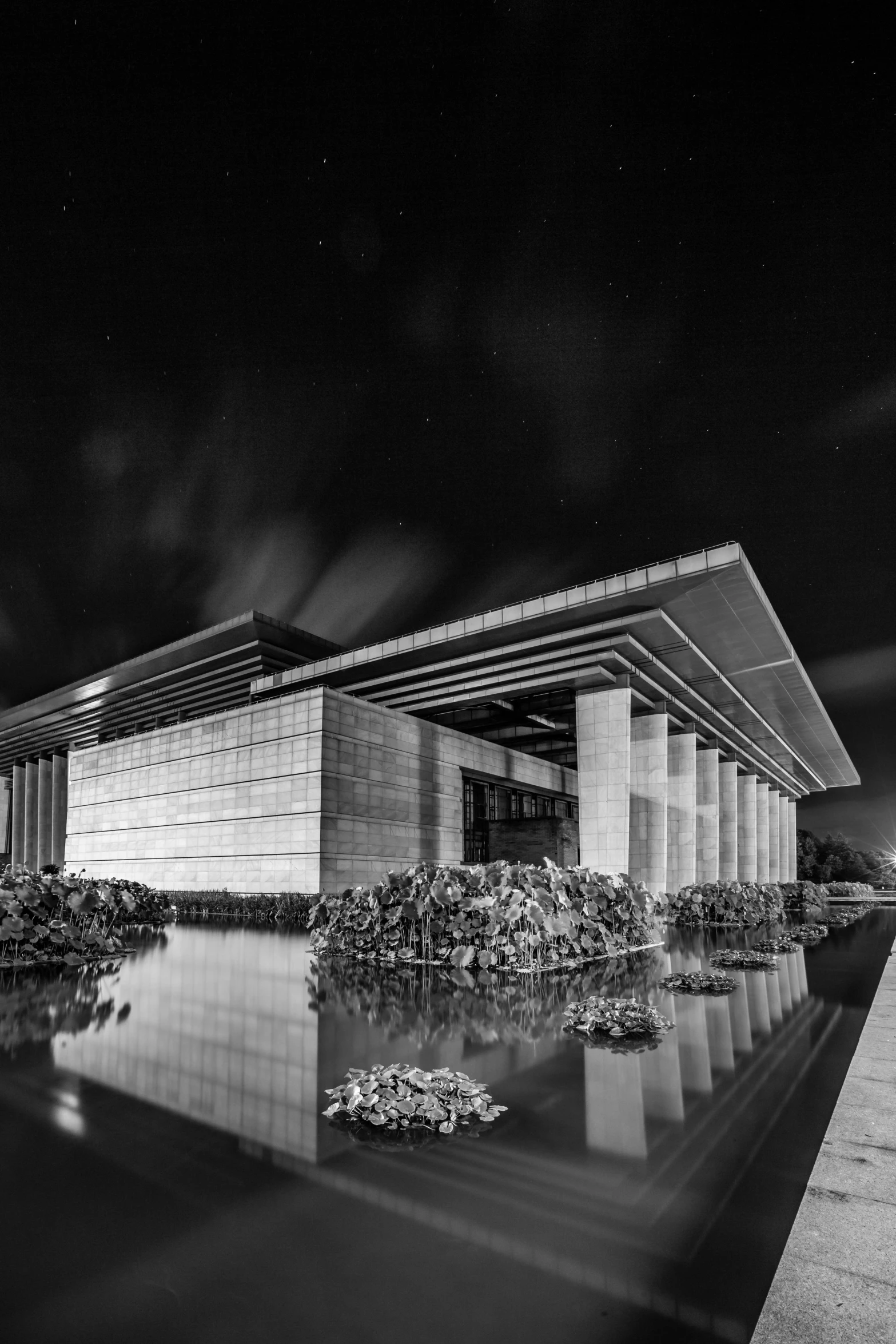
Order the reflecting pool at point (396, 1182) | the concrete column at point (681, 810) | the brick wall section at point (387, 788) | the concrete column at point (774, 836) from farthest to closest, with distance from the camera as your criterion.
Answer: the concrete column at point (774, 836) < the concrete column at point (681, 810) < the brick wall section at point (387, 788) < the reflecting pool at point (396, 1182)

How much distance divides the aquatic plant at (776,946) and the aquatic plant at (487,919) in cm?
295

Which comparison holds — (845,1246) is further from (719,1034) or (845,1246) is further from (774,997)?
(774,997)

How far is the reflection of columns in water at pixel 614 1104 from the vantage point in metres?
4.53

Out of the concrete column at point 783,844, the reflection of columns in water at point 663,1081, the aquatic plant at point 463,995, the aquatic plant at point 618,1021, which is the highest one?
the reflection of columns in water at point 663,1081

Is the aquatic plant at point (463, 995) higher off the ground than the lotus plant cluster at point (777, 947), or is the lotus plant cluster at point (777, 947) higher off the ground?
the aquatic plant at point (463, 995)

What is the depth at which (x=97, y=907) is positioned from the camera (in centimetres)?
1612

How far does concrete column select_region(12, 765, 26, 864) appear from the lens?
205 feet

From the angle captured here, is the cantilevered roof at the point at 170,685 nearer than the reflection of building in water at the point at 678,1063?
No

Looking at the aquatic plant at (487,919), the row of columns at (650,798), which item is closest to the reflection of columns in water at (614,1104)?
the aquatic plant at (487,919)

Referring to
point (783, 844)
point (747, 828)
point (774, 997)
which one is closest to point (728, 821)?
point (747, 828)

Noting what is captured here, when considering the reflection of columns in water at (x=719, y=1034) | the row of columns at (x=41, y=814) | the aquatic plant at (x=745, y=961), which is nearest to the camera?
the reflection of columns in water at (x=719, y=1034)

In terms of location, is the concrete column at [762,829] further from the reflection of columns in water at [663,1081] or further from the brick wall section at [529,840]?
the reflection of columns in water at [663,1081]

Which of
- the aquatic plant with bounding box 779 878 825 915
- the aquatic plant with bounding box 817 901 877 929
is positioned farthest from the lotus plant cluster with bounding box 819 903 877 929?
the aquatic plant with bounding box 779 878 825 915

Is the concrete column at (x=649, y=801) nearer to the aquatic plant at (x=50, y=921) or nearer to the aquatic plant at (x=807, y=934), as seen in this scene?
the aquatic plant at (x=807, y=934)
